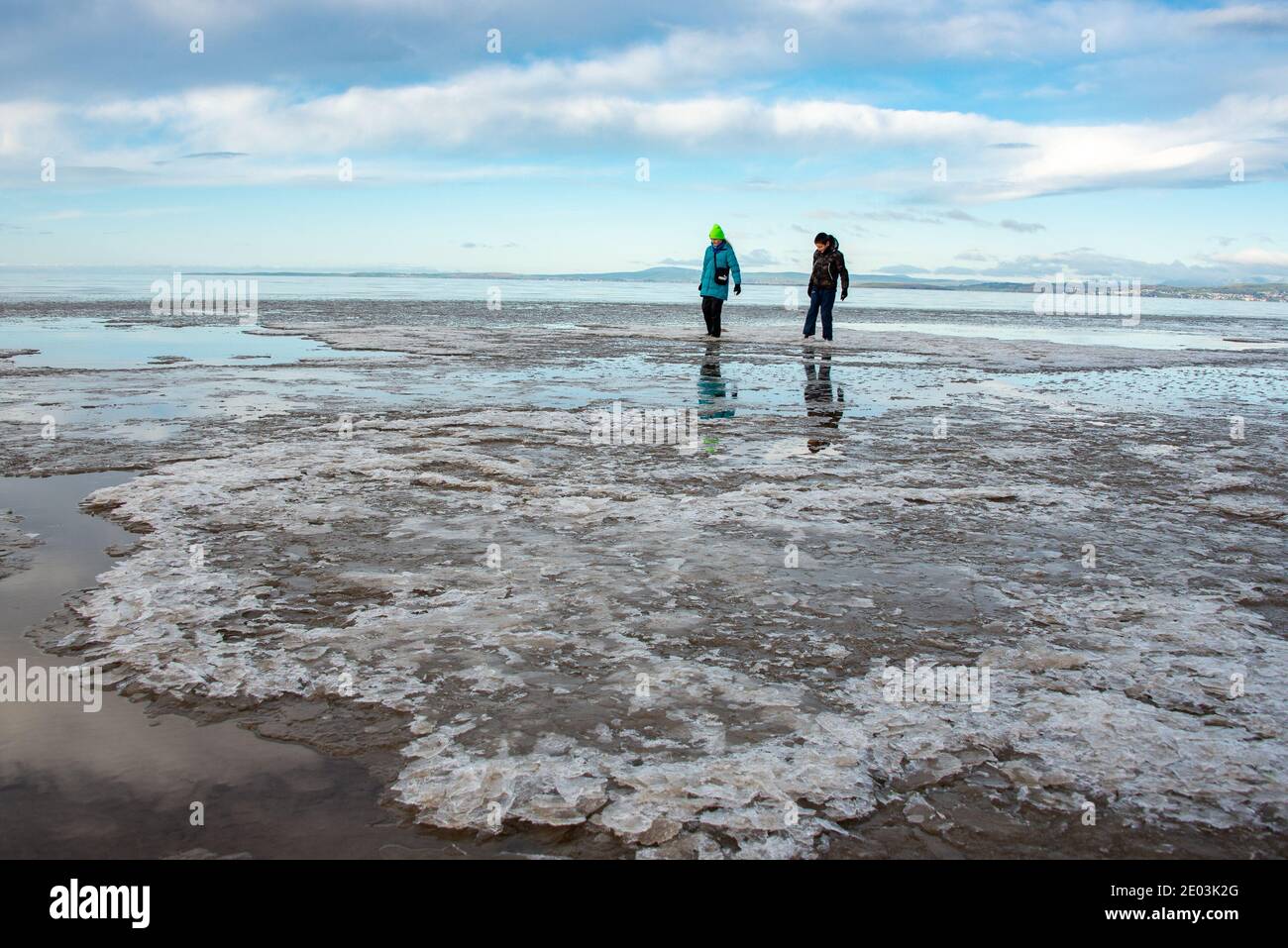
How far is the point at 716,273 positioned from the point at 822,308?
239cm

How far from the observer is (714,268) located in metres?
19.8

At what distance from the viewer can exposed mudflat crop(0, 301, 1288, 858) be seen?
2.72m

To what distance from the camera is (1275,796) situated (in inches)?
108

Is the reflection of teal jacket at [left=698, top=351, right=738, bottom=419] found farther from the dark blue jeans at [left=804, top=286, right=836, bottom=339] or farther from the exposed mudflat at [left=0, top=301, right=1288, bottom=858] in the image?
the dark blue jeans at [left=804, top=286, right=836, bottom=339]

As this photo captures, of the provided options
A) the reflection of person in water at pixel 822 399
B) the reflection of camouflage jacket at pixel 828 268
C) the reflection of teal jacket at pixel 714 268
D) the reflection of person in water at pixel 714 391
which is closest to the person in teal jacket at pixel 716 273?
the reflection of teal jacket at pixel 714 268

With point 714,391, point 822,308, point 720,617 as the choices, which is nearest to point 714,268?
point 822,308

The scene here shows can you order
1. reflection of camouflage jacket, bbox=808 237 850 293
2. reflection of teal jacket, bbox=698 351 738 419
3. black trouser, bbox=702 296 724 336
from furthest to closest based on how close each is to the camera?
black trouser, bbox=702 296 724 336, reflection of camouflage jacket, bbox=808 237 850 293, reflection of teal jacket, bbox=698 351 738 419

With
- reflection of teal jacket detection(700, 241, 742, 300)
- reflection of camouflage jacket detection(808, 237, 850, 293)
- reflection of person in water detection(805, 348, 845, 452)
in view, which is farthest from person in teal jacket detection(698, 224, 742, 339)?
reflection of person in water detection(805, 348, 845, 452)

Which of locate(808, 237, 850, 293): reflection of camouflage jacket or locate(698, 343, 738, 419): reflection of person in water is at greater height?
locate(808, 237, 850, 293): reflection of camouflage jacket

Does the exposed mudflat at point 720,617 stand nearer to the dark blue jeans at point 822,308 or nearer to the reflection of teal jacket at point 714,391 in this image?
the reflection of teal jacket at point 714,391

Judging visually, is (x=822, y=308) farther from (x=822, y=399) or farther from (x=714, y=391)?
(x=822, y=399)

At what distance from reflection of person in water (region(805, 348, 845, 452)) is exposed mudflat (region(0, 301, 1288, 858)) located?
24 centimetres

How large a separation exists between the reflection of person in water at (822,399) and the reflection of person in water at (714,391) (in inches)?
37.9
